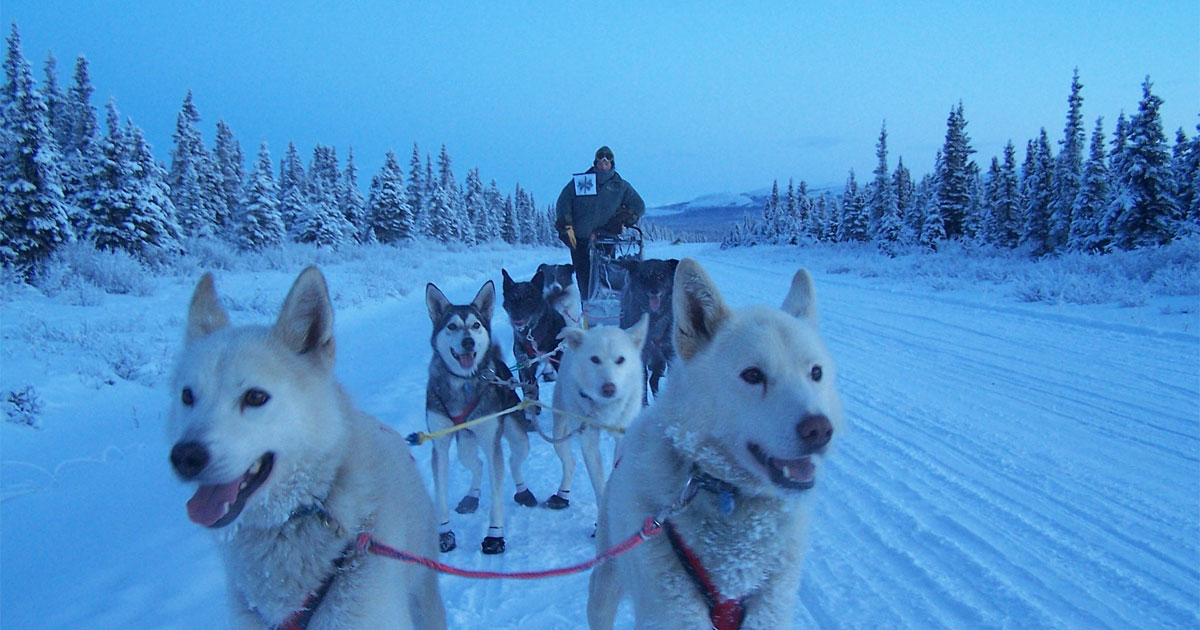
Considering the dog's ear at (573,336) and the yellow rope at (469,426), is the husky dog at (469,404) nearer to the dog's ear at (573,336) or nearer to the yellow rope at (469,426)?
the yellow rope at (469,426)

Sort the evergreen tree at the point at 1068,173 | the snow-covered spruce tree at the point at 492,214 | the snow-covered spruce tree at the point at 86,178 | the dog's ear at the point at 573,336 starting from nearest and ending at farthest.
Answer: the dog's ear at the point at 573,336 → the snow-covered spruce tree at the point at 86,178 → the evergreen tree at the point at 1068,173 → the snow-covered spruce tree at the point at 492,214

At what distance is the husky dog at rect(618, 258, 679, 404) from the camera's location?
21.4 ft

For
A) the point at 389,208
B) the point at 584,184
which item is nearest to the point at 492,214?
the point at 389,208

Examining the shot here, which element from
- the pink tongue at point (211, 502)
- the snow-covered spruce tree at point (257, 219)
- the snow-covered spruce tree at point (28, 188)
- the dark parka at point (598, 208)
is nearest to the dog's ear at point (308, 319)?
the pink tongue at point (211, 502)

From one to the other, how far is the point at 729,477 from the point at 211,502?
1.63 metres

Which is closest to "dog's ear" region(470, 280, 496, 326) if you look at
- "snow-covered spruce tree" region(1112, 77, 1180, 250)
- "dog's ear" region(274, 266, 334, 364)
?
"dog's ear" region(274, 266, 334, 364)

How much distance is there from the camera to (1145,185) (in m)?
21.5

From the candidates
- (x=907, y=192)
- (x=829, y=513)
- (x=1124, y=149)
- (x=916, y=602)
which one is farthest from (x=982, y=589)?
(x=907, y=192)

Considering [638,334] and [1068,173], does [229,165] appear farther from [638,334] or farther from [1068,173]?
[1068,173]

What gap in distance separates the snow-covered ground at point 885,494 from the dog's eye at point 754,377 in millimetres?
294

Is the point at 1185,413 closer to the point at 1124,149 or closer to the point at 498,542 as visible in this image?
the point at 498,542

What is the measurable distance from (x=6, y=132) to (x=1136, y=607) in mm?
23349

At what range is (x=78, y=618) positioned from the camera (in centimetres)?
277

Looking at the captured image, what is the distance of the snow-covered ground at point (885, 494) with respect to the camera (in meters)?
2.89
